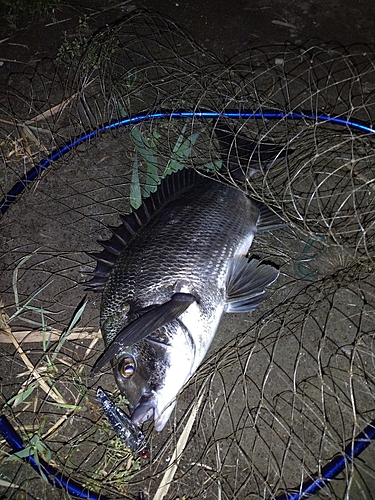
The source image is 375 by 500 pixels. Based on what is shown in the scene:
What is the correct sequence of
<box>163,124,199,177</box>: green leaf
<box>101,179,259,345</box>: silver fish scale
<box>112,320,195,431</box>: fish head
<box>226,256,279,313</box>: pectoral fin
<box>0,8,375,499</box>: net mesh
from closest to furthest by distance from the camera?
<box>112,320,195,431</box>: fish head < <box>101,179,259,345</box>: silver fish scale < <box>226,256,279,313</box>: pectoral fin < <box>0,8,375,499</box>: net mesh < <box>163,124,199,177</box>: green leaf

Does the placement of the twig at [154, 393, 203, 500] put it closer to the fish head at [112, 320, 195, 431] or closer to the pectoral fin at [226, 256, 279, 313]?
the fish head at [112, 320, 195, 431]

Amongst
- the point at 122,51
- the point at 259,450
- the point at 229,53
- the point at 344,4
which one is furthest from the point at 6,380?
the point at 344,4

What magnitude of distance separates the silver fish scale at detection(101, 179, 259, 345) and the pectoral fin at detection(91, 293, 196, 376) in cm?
14

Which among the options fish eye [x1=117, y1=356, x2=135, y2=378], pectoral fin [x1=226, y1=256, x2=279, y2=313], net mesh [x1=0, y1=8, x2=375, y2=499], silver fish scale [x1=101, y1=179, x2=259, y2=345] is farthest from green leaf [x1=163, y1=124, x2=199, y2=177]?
fish eye [x1=117, y1=356, x2=135, y2=378]

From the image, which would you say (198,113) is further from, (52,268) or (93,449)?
(93,449)

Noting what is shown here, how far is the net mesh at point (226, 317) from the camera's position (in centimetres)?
288

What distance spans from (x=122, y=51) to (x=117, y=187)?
3.96ft

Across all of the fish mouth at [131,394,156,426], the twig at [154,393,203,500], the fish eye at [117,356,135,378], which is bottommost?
the twig at [154,393,203,500]

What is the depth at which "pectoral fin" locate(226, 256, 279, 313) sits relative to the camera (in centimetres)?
277

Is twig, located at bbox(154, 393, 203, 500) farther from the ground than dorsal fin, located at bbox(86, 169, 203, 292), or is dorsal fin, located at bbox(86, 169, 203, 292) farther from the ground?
dorsal fin, located at bbox(86, 169, 203, 292)

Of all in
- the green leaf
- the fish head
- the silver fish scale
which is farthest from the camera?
the green leaf

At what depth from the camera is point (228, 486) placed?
9.40 feet

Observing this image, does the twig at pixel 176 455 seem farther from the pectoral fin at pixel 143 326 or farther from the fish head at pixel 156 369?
the pectoral fin at pixel 143 326

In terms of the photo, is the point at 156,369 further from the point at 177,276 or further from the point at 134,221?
the point at 134,221
